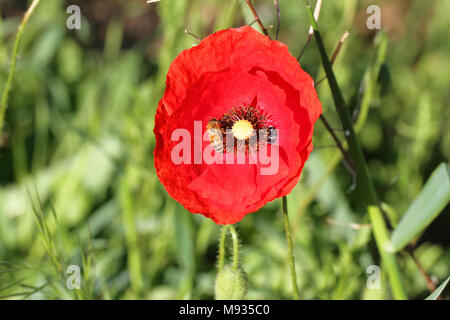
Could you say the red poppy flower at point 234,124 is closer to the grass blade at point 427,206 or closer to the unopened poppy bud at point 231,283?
the unopened poppy bud at point 231,283

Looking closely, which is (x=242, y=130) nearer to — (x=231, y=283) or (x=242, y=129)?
(x=242, y=129)

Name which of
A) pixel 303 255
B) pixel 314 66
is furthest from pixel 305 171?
pixel 314 66

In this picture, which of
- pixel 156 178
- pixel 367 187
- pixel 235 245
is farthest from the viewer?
pixel 156 178

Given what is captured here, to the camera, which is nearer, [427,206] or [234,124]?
[427,206]

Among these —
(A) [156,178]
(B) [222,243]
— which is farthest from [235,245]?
(A) [156,178]

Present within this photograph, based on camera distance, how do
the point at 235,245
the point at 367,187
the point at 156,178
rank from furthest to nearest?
the point at 156,178, the point at 367,187, the point at 235,245
